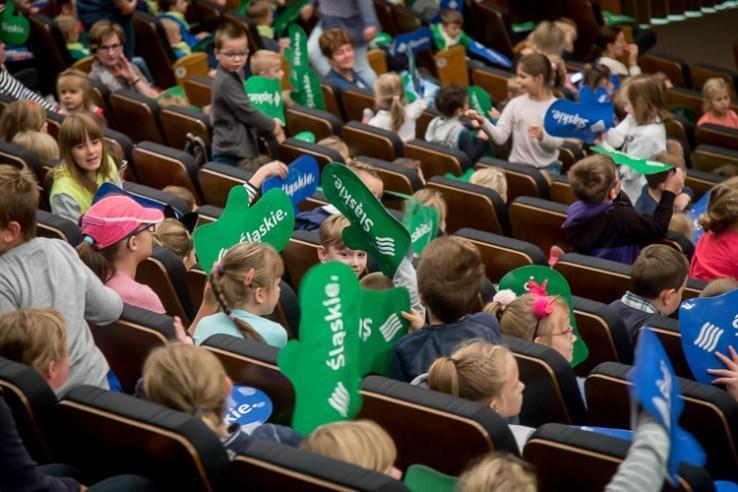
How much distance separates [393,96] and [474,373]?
135 inches

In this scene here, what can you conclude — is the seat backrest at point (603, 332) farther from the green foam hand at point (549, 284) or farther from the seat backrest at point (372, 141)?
the seat backrest at point (372, 141)

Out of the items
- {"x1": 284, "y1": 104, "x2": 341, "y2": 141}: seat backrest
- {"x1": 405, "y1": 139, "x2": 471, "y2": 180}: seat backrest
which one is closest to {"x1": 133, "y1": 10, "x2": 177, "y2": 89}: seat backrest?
{"x1": 284, "y1": 104, "x2": 341, "y2": 141}: seat backrest

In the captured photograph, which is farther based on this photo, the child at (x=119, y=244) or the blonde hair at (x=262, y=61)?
the blonde hair at (x=262, y=61)

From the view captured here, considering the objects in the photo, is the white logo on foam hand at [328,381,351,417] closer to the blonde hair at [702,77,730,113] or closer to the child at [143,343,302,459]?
the child at [143,343,302,459]

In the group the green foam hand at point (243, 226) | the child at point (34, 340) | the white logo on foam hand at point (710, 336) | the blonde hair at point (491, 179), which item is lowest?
the blonde hair at point (491, 179)

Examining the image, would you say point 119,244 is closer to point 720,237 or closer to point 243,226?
point 243,226

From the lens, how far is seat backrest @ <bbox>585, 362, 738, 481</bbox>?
9.82 feet

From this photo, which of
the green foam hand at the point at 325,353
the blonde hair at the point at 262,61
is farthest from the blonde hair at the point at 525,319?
the blonde hair at the point at 262,61

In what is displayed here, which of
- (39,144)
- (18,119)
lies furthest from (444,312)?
(18,119)

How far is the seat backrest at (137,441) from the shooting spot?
8.09ft

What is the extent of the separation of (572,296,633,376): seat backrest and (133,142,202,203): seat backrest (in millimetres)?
1859

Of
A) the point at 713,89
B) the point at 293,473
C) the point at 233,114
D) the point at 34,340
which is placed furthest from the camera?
the point at 713,89

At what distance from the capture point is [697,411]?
9.87 ft

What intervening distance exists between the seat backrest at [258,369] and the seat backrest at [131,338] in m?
0.14
